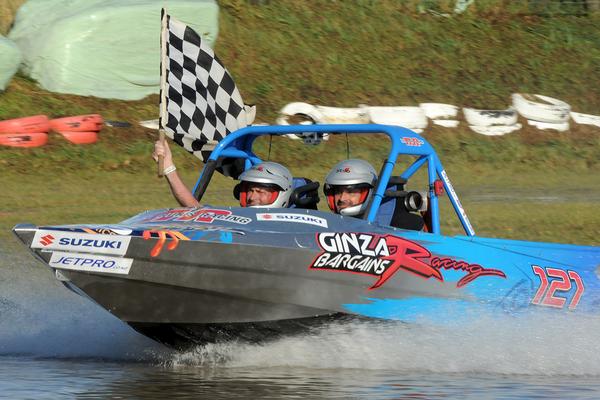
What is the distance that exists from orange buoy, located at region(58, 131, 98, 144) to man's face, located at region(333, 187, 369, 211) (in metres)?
9.47

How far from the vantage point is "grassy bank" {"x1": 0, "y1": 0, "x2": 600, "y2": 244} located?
15008 millimetres

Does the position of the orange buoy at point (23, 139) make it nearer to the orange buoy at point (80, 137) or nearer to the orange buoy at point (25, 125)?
the orange buoy at point (25, 125)

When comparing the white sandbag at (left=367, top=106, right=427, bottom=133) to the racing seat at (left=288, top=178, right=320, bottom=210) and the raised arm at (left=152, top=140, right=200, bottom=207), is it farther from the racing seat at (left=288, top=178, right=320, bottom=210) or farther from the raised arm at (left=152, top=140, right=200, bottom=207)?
the raised arm at (left=152, top=140, right=200, bottom=207)

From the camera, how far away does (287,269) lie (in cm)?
704

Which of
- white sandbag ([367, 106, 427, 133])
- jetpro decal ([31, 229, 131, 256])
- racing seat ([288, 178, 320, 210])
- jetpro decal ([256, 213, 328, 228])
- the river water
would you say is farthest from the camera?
white sandbag ([367, 106, 427, 133])

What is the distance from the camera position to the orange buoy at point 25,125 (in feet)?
53.3

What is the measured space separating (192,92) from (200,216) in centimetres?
203

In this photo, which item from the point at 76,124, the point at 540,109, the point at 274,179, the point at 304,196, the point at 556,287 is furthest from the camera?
the point at 540,109

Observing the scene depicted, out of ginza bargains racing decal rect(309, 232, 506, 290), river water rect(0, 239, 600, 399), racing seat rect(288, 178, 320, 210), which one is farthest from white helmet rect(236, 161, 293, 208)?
river water rect(0, 239, 600, 399)

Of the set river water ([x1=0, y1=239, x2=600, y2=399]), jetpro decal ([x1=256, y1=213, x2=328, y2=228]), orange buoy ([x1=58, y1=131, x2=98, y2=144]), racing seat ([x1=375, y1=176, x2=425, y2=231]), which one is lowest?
orange buoy ([x1=58, y1=131, x2=98, y2=144])

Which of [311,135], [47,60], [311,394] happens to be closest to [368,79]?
[47,60]

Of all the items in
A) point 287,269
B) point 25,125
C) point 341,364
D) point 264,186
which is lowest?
point 25,125

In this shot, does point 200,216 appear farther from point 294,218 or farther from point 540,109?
point 540,109

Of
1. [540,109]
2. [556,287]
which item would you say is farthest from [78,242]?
[540,109]
